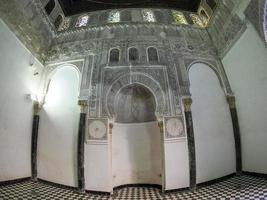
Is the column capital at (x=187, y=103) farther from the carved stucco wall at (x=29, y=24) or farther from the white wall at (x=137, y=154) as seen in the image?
the carved stucco wall at (x=29, y=24)

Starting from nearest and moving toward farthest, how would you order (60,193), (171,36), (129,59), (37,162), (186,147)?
1. (60,193)
2. (186,147)
3. (37,162)
4. (129,59)
5. (171,36)

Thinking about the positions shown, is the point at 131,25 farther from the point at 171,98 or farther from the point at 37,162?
the point at 37,162

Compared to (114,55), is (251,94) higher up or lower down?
lower down

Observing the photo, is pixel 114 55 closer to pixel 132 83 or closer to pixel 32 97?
pixel 132 83

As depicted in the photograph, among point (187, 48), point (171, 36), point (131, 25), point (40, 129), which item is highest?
point (131, 25)

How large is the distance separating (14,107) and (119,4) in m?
6.03

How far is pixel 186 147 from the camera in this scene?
21.7ft

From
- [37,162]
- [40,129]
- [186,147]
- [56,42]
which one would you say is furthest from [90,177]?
[56,42]

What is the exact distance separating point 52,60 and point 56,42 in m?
0.93

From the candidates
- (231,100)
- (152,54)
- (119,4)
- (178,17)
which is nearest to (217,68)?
(231,100)

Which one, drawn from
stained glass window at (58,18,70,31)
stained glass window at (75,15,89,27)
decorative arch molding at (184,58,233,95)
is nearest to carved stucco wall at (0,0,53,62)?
stained glass window at (58,18,70,31)

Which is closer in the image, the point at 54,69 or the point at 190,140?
the point at 190,140

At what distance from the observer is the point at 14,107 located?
6.62 metres

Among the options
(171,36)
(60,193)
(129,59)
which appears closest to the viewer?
(60,193)
